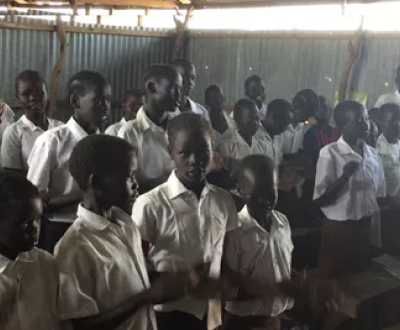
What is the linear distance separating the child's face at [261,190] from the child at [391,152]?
6.95 ft

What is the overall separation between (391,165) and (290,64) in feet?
9.62

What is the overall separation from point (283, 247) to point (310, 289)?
0.59 metres

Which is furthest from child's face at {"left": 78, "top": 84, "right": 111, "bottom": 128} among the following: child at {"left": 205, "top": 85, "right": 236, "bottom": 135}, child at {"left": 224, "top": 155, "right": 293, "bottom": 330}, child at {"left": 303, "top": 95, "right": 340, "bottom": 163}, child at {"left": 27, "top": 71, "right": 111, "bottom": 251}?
child at {"left": 303, "top": 95, "right": 340, "bottom": 163}

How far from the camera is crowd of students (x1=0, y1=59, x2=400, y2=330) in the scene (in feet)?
5.73

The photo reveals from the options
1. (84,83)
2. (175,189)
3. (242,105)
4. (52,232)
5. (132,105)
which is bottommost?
(52,232)

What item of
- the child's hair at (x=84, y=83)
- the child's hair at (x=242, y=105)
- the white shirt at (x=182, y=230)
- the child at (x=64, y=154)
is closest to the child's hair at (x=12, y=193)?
the white shirt at (x=182, y=230)

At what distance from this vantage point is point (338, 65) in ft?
22.0

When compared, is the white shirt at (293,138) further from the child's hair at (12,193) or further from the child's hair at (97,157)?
the child's hair at (12,193)

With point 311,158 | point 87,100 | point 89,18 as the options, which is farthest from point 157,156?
point 89,18

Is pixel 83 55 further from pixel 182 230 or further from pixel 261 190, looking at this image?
pixel 182 230

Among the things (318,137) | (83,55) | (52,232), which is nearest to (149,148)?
(52,232)

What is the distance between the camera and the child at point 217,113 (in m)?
4.60

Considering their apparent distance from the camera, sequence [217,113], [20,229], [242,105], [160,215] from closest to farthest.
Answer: [20,229] < [160,215] < [242,105] < [217,113]

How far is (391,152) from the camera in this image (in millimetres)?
4449
